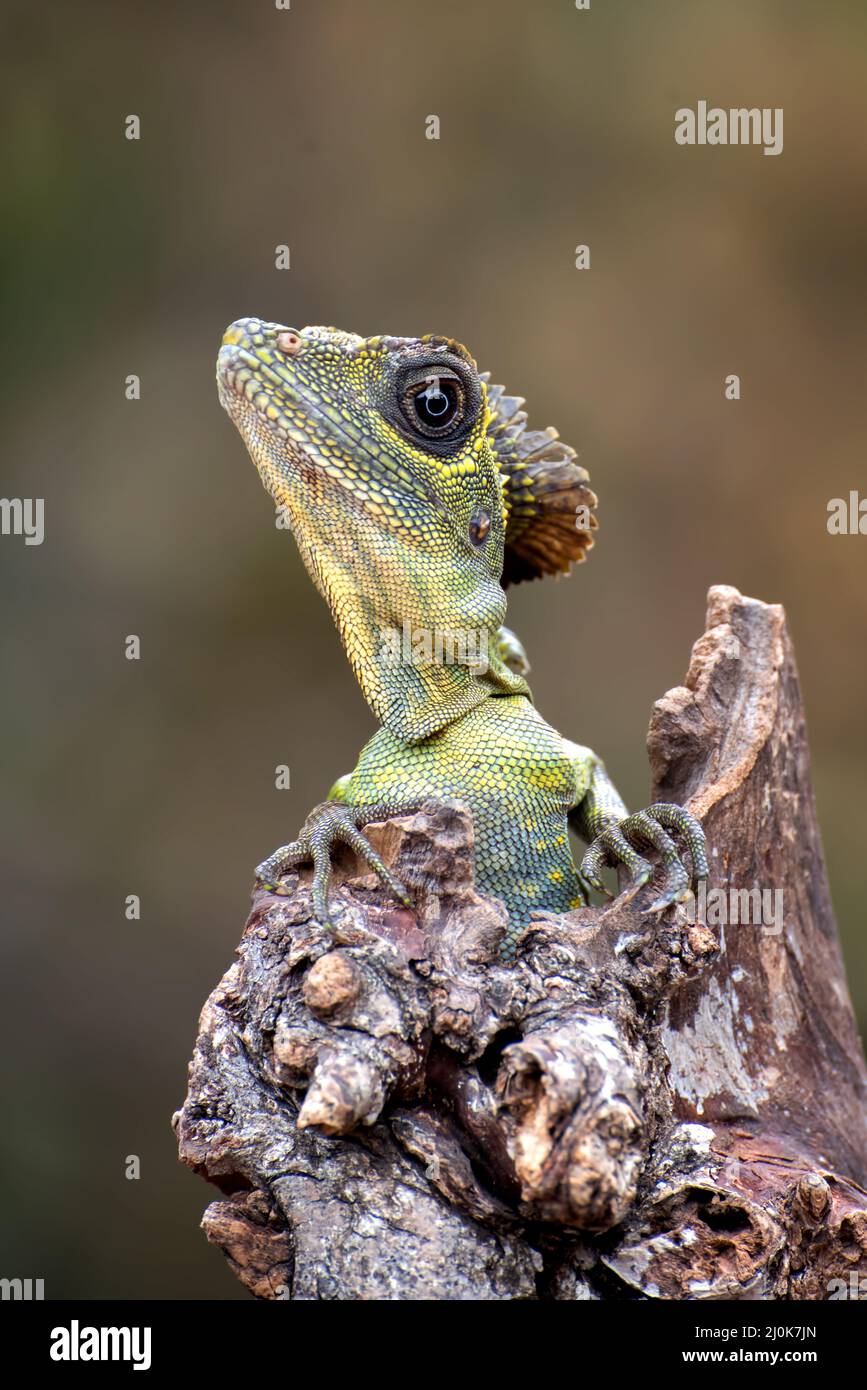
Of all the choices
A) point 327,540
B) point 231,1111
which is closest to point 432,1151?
point 231,1111

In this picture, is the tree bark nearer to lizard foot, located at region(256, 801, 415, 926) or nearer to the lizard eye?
lizard foot, located at region(256, 801, 415, 926)

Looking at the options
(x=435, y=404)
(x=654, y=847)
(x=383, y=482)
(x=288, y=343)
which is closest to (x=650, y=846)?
(x=654, y=847)

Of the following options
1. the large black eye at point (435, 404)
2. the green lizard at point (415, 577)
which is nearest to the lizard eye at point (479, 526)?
the green lizard at point (415, 577)

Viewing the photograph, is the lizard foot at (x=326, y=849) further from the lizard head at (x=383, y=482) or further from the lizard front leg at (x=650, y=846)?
the lizard front leg at (x=650, y=846)

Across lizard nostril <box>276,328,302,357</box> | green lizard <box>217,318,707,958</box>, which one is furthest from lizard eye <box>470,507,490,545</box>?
lizard nostril <box>276,328,302,357</box>

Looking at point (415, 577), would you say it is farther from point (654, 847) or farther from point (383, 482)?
point (654, 847)

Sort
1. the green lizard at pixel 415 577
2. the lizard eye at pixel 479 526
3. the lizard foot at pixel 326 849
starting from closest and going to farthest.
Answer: the lizard foot at pixel 326 849 < the green lizard at pixel 415 577 < the lizard eye at pixel 479 526

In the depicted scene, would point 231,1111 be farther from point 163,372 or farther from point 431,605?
point 163,372
